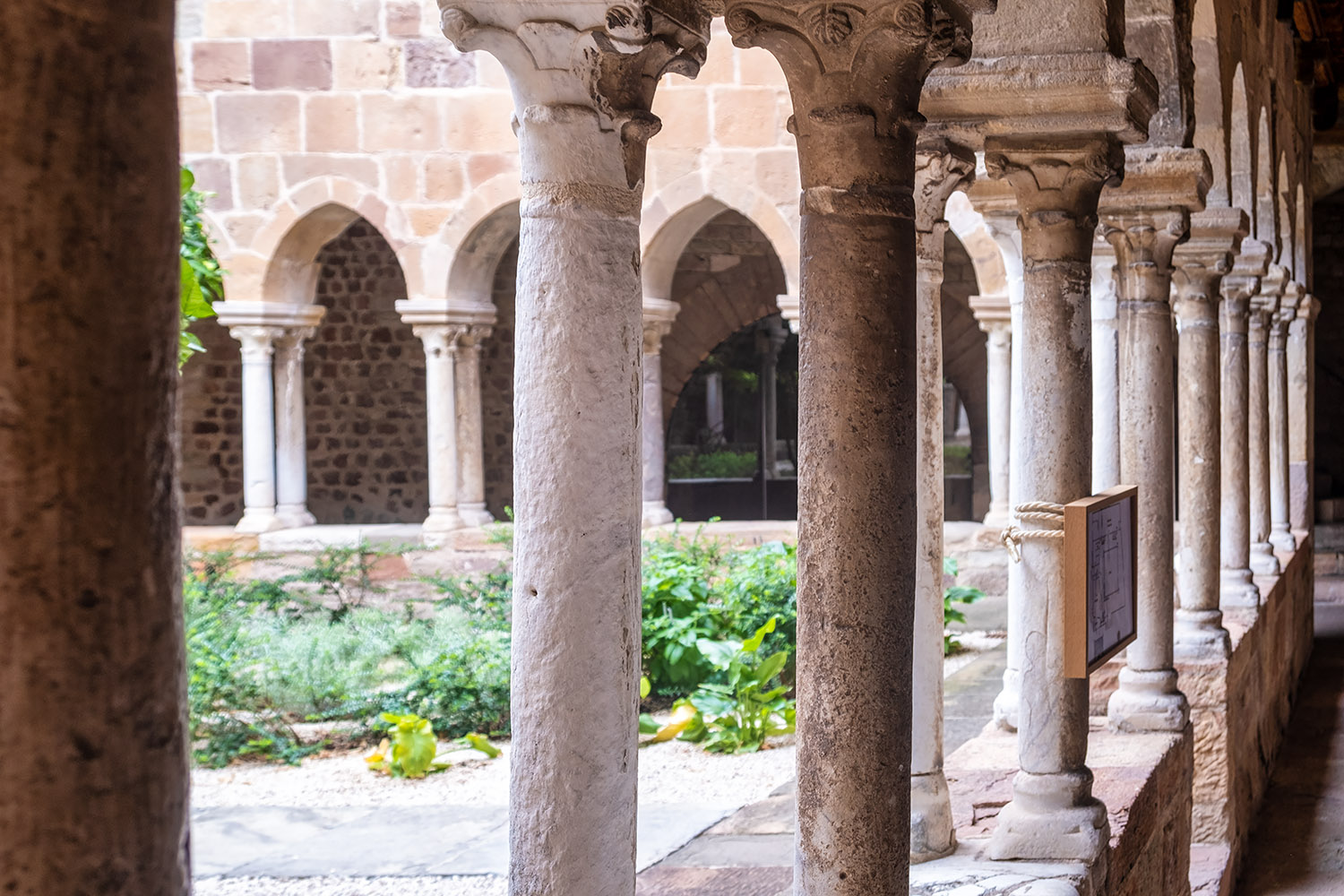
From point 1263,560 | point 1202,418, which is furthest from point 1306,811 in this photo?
point 1263,560

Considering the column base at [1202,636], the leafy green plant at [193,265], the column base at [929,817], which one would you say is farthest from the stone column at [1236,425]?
the leafy green plant at [193,265]

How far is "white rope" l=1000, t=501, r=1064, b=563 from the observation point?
11.1ft

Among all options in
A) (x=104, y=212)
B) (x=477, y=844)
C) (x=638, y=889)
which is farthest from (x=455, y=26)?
(x=477, y=844)

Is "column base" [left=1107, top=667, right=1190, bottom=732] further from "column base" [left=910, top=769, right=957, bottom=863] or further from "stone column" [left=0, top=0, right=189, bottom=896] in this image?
"stone column" [left=0, top=0, right=189, bottom=896]

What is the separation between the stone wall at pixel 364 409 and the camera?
13648mm

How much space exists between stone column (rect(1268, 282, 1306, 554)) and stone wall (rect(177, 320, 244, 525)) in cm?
879

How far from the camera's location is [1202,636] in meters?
5.48

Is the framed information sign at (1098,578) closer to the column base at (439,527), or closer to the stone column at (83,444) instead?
the stone column at (83,444)

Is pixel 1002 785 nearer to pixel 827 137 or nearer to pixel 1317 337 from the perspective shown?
pixel 827 137

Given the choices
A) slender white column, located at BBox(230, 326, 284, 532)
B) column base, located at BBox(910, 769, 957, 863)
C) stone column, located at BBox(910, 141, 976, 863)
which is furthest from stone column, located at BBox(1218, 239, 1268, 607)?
slender white column, located at BBox(230, 326, 284, 532)

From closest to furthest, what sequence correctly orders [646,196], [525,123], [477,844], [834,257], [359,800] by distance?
[525,123], [834,257], [477,844], [359,800], [646,196]

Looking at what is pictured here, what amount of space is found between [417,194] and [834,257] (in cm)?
765

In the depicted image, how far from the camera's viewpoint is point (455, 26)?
212cm

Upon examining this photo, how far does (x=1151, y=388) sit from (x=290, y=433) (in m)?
6.58
